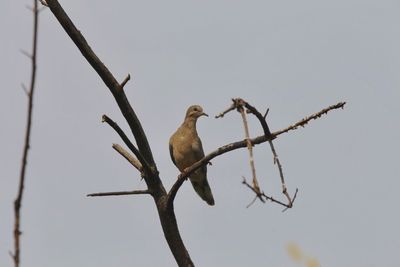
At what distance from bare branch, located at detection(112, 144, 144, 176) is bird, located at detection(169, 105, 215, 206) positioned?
3.88m

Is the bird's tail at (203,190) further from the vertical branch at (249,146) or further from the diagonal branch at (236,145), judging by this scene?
the vertical branch at (249,146)

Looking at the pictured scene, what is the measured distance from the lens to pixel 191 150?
33.0ft

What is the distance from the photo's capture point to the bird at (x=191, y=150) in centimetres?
1006

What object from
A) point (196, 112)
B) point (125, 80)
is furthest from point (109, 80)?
point (196, 112)

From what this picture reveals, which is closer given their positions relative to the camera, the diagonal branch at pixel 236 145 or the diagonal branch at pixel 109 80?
the diagonal branch at pixel 236 145

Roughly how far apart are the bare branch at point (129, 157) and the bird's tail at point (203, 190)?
4.27m

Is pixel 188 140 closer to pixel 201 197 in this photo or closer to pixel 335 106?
pixel 201 197

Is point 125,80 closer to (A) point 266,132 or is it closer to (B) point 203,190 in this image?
(A) point 266,132

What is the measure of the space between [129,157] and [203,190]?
4.45 m

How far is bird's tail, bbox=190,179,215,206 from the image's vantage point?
34.0 feet

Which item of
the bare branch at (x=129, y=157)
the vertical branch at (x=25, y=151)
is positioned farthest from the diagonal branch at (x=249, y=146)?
the bare branch at (x=129, y=157)

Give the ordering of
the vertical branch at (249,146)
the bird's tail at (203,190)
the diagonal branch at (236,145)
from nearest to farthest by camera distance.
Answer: the vertical branch at (249,146)
the diagonal branch at (236,145)
the bird's tail at (203,190)

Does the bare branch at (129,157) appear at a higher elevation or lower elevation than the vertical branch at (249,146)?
higher

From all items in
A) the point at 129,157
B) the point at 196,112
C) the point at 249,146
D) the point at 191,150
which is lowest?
the point at 249,146
